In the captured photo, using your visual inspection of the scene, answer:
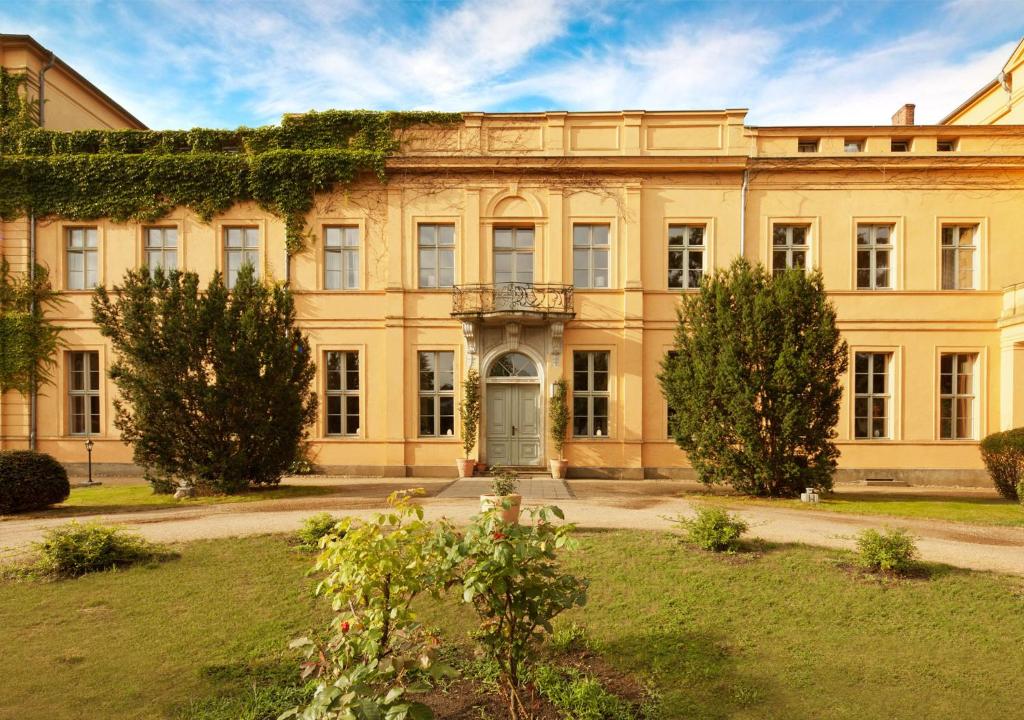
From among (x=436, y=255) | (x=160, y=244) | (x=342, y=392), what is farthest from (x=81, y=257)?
(x=436, y=255)

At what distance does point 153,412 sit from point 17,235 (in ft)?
33.8

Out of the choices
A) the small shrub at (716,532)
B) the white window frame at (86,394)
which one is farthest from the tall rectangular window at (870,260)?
the white window frame at (86,394)

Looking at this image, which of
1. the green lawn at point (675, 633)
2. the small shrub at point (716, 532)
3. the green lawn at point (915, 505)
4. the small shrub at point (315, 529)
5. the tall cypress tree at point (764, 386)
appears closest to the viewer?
the green lawn at point (675, 633)

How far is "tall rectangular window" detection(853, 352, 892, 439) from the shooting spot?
16.8 m

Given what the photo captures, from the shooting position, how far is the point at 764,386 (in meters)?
12.3

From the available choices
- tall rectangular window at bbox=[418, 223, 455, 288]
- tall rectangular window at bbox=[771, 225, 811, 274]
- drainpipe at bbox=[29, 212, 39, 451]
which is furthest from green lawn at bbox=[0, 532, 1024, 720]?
drainpipe at bbox=[29, 212, 39, 451]

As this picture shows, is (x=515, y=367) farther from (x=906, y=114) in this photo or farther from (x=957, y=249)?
(x=906, y=114)

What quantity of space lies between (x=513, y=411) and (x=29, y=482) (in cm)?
1111

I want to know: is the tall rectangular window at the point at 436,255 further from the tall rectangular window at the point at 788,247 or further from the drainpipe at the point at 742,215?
the tall rectangular window at the point at 788,247

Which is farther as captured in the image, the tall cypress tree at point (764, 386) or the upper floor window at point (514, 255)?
the upper floor window at point (514, 255)

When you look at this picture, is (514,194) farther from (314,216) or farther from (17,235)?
(17,235)

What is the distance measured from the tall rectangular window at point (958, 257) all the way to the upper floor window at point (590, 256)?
33.5 feet

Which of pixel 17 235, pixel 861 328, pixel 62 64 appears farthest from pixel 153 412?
pixel 861 328

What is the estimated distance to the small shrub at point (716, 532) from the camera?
734 cm
